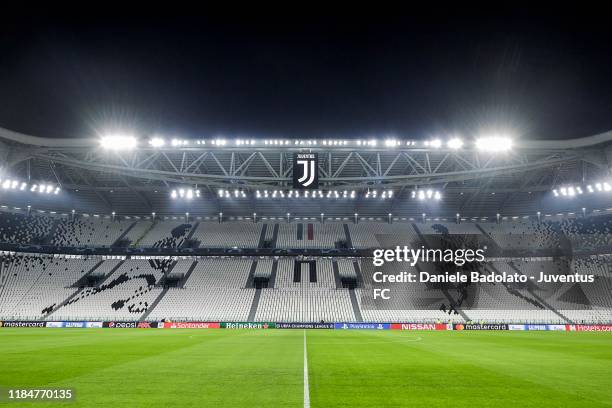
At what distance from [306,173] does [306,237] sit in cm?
2766

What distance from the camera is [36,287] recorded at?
46719mm

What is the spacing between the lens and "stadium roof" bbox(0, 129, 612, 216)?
31156 millimetres

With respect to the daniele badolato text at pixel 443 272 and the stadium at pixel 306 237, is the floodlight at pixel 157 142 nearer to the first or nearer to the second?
the stadium at pixel 306 237

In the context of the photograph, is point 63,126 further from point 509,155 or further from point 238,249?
point 509,155

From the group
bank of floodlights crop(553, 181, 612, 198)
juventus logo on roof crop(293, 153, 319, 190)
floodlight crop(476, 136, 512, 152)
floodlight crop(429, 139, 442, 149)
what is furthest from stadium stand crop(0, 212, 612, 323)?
juventus logo on roof crop(293, 153, 319, 190)

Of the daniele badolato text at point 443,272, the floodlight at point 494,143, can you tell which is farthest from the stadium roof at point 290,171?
the daniele badolato text at point 443,272

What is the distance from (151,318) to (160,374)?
36.0 meters

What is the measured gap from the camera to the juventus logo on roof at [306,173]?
89.3 feet

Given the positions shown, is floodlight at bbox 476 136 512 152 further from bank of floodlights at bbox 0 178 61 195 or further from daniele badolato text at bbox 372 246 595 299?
bank of floodlights at bbox 0 178 61 195

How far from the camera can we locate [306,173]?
2734cm

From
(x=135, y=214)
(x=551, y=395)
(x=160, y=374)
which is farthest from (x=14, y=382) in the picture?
(x=135, y=214)

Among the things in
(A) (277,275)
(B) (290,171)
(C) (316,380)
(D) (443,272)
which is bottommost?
(C) (316,380)

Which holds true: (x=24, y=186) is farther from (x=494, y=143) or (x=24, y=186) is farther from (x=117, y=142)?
(x=494, y=143)

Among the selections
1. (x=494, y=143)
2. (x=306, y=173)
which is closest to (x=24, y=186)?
(x=306, y=173)
